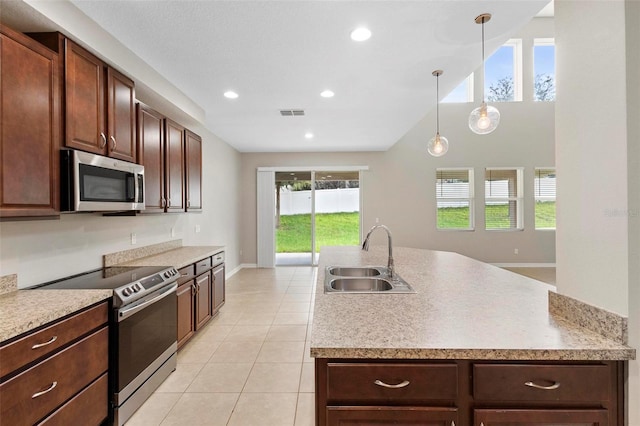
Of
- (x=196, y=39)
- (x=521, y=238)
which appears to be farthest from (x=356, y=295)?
(x=521, y=238)

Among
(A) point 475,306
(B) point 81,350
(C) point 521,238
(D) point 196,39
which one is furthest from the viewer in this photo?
(C) point 521,238

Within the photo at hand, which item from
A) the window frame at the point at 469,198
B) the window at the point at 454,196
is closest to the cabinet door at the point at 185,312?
the window frame at the point at 469,198

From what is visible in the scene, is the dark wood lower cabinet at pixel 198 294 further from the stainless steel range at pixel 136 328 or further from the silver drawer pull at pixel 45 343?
the silver drawer pull at pixel 45 343

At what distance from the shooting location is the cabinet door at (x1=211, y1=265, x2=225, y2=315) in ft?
11.5

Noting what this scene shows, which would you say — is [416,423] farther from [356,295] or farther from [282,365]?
[282,365]

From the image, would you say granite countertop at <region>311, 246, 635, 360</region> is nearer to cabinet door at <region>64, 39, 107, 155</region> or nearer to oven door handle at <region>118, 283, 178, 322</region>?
oven door handle at <region>118, 283, 178, 322</region>

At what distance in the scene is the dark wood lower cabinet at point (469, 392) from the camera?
993 millimetres

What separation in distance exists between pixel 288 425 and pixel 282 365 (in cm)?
73

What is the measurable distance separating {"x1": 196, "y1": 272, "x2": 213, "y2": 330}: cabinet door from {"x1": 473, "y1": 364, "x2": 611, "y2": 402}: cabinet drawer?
273 cm

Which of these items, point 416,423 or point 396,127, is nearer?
point 416,423

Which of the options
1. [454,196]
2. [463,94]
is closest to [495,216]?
[454,196]

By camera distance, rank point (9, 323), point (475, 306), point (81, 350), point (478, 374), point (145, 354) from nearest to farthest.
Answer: point (478, 374) → point (9, 323) → point (475, 306) → point (81, 350) → point (145, 354)

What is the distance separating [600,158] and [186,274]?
118 inches

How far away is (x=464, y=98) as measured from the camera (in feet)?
22.1
